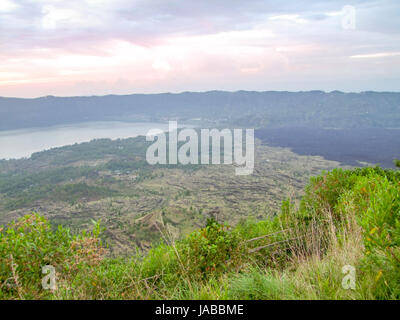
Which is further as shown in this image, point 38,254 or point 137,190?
point 137,190

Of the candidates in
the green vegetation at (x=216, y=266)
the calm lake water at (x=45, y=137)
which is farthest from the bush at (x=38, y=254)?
the calm lake water at (x=45, y=137)

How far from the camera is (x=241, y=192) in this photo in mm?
56344

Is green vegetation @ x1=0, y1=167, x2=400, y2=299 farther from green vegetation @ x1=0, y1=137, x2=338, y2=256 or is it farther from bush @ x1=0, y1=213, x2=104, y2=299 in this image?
green vegetation @ x1=0, y1=137, x2=338, y2=256

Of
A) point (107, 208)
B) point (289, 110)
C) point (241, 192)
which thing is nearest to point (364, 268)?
point (107, 208)

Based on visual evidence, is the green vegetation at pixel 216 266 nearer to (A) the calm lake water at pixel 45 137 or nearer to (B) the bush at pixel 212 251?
(B) the bush at pixel 212 251

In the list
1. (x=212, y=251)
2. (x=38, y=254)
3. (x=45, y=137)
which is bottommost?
(x=45, y=137)

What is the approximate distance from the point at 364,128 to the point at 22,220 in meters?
175

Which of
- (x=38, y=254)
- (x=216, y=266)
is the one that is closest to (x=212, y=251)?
(x=216, y=266)

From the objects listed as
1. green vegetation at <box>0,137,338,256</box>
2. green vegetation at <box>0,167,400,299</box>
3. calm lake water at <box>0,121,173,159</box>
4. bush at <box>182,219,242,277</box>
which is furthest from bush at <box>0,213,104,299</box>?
calm lake water at <box>0,121,173,159</box>

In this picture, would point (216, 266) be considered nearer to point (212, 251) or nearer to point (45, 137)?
point (212, 251)
